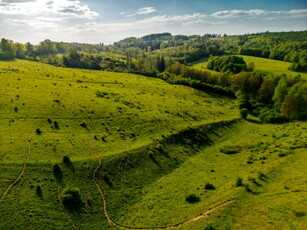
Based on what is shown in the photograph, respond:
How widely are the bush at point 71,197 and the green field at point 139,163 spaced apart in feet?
3.79

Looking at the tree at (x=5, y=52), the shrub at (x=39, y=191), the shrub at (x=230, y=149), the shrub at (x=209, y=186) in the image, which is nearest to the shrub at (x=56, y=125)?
the shrub at (x=39, y=191)

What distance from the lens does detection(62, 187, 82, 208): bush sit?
122 ft

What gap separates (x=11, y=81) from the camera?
3452 inches

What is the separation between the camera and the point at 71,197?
1481 inches

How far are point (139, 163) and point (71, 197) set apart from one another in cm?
1760

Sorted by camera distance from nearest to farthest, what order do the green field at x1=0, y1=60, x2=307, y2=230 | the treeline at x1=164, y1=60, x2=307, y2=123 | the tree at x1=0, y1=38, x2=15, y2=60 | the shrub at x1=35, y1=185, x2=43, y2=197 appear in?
the green field at x1=0, y1=60, x2=307, y2=230
the shrub at x1=35, y1=185, x2=43, y2=197
the treeline at x1=164, y1=60, x2=307, y2=123
the tree at x1=0, y1=38, x2=15, y2=60

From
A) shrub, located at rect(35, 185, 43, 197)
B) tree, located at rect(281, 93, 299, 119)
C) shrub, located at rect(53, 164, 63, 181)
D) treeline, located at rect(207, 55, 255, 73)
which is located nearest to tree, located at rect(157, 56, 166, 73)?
treeline, located at rect(207, 55, 255, 73)

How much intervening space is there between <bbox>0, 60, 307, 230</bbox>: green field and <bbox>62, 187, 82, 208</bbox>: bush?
1.16 metres

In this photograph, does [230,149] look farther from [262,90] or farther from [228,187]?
[262,90]

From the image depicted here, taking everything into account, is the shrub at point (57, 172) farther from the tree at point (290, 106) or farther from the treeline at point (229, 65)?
the treeline at point (229, 65)

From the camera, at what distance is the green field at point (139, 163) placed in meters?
35.2

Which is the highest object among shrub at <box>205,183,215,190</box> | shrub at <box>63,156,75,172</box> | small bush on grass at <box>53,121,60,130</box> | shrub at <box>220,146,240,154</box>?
small bush on grass at <box>53,121,60,130</box>

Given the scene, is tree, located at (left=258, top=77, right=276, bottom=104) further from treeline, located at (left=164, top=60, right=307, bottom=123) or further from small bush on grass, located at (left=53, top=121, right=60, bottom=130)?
small bush on grass, located at (left=53, top=121, right=60, bottom=130)

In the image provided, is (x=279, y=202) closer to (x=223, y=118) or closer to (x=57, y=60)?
(x=223, y=118)
